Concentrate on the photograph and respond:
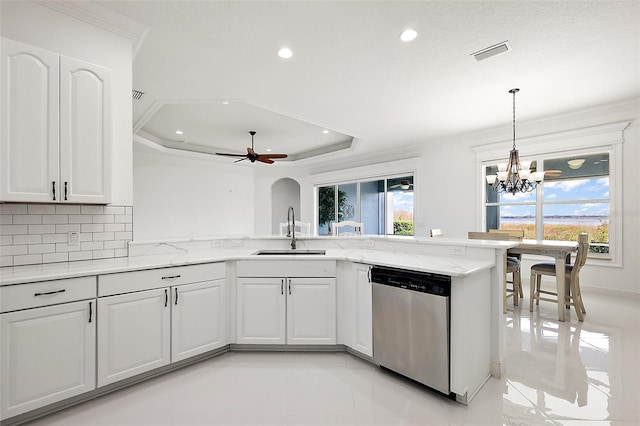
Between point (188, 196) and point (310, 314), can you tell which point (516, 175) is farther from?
point (188, 196)

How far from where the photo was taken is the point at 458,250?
243cm

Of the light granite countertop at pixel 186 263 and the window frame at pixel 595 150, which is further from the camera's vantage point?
the window frame at pixel 595 150

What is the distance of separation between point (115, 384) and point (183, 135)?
5.18 meters

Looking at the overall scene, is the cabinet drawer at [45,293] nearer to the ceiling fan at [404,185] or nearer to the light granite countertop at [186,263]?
the light granite countertop at [186,263]

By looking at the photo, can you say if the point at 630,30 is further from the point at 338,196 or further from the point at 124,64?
the point at 338,196

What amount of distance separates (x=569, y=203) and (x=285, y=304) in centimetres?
477

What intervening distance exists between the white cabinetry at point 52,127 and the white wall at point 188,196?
13.7 feet

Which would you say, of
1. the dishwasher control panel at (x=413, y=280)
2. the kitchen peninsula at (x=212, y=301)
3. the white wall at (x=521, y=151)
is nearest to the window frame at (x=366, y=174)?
the white wall at (x=521, y=151)

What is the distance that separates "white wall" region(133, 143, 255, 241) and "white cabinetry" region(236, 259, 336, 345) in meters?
4.19

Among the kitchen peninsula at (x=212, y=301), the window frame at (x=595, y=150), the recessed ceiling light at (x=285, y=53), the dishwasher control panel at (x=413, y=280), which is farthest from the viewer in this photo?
the window frame at (x=595, y=150)

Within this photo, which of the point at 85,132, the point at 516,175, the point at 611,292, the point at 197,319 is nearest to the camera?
the point at 85,132

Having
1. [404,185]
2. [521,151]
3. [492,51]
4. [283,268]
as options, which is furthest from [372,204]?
[283,268]

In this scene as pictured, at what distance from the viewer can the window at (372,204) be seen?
22.1 ft

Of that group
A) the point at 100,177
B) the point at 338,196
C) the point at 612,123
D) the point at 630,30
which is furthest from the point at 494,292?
the point at 338,196
